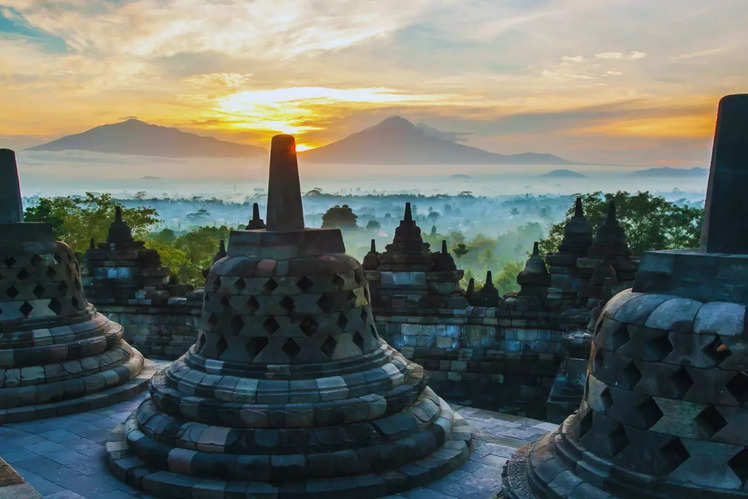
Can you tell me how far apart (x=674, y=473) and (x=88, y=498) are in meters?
5.18

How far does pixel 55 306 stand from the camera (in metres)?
9.46

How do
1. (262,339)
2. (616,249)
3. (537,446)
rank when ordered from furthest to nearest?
(616,249), (262,339), (537,446)

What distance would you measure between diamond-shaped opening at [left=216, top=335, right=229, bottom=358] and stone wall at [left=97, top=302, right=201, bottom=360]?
757 cm

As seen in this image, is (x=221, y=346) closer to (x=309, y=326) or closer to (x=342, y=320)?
(x=309, y=326)

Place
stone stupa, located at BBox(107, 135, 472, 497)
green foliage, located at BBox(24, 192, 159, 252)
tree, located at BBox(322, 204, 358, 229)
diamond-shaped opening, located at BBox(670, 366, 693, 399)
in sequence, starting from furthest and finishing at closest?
tree, located at BBox(322, 204, 358, 229), green foliage, located at BBox(24, 192, 159, 252), stone stupa, located at BBox(107, 135, 472, 497), diamond-shaped opening, located at BBox(670, 366, 693, 399)

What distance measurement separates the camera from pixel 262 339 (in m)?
6.79

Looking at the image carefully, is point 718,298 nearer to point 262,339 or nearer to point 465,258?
point 262,339

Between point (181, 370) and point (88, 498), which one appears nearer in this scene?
point (88, 498)

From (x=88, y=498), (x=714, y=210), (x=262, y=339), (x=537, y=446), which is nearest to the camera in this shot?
(x=714, y=210)

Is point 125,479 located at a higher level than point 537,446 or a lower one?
lower

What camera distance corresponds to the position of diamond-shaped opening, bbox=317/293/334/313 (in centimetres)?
687

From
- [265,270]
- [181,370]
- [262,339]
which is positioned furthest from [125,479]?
[265,270]

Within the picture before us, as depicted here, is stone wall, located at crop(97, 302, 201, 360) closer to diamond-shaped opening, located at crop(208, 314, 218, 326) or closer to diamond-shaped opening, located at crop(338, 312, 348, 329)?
diamond-shaped opening, located at crop(208, 314, 218, 326)

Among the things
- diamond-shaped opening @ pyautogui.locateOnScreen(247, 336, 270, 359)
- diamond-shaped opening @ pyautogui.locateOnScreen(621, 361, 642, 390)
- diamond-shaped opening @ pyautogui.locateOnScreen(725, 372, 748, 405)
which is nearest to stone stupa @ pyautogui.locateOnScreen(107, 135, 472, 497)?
diamond-shaped opening @ pyautogui.locateOnScreen(247, 336, 270, 359)
